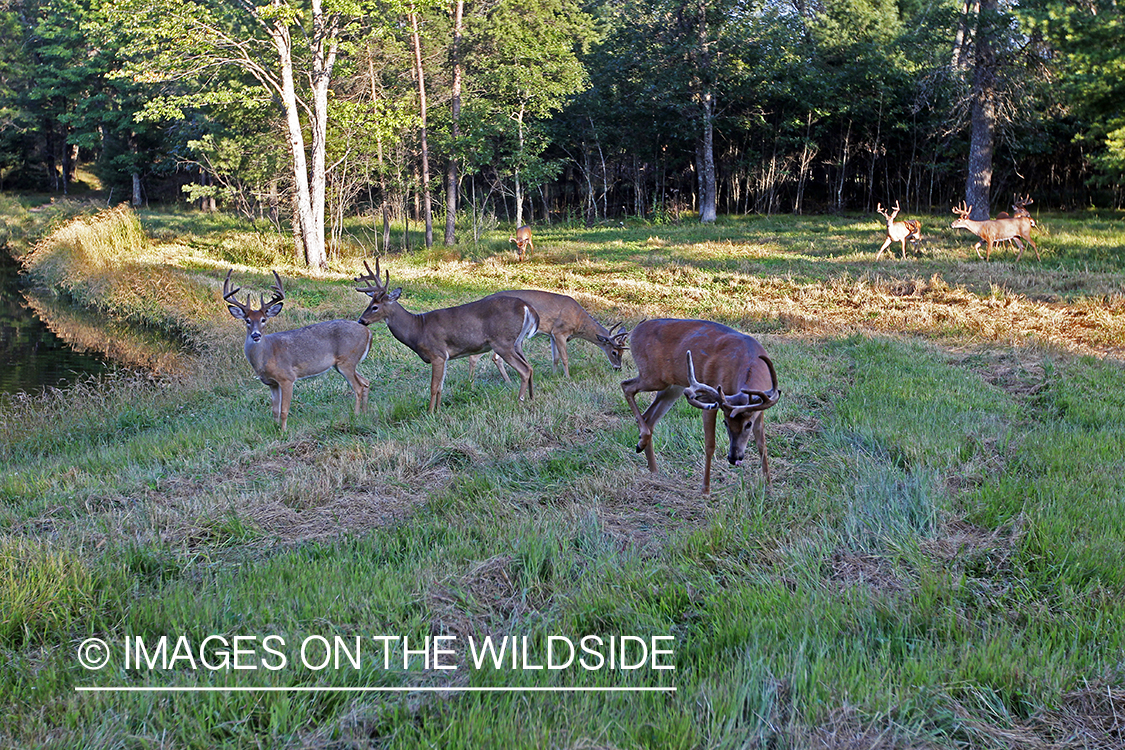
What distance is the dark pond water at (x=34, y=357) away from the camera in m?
13.2

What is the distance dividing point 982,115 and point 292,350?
20949 mm

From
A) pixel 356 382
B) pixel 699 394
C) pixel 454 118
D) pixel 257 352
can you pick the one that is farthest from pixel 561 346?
pixel 454 118

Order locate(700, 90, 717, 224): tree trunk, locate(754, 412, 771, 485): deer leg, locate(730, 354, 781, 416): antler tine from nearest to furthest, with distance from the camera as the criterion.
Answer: locate(730, 354, 781, 416): antler tine
locate(754, 412, 771, 485): deer leg
locate(700, 90, 717, 224): tree trunk

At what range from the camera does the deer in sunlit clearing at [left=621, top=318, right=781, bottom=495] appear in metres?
5.21

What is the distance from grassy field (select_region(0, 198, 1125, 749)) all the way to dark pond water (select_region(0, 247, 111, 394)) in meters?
2.94

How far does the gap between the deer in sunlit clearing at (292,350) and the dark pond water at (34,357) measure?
17.7 ft

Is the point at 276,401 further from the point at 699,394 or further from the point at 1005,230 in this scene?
the point at 1005,230

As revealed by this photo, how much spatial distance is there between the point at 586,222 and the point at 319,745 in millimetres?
33005

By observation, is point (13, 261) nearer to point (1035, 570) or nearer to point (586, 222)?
point (586, 222)

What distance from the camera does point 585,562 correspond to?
4.65 m

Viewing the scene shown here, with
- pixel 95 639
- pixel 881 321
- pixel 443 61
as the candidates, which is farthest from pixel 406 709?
pixel 443 61

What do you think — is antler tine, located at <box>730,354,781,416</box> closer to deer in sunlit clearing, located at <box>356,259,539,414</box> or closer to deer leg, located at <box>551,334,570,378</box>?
deer in sunlit clearing, located at <box>356,259,539,414</box>

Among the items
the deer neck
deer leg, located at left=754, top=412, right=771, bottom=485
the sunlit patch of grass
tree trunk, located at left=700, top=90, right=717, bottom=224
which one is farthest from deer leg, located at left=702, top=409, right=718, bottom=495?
tree trunk, located at left=700, top=90, right=717, bottom=224

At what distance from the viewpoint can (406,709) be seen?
3219 mm
